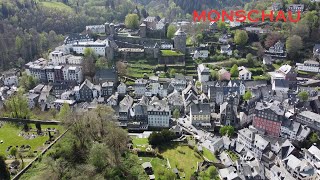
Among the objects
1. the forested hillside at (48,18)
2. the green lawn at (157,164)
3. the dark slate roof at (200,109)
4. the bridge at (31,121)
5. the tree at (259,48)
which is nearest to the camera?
the green lawn at (157,164)

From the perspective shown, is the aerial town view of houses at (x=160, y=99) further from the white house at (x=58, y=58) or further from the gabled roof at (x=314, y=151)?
the white house at (x=58, y=58)

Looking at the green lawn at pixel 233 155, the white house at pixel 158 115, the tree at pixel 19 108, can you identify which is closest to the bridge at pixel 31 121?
the tree at pixel 19 108

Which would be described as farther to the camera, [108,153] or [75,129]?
[75,129]

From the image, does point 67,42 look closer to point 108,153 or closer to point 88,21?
point 88,21

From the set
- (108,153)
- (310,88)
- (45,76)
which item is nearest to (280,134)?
(310,88)

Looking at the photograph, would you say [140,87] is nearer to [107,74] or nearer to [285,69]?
[107,74]

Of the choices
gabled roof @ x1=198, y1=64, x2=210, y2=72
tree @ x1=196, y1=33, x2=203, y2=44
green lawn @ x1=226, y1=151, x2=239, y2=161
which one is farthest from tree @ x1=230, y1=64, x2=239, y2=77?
green lawn @ x1=226, y1=151, x2=239, y2=161

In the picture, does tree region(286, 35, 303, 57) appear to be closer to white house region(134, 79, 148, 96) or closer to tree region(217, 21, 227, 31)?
tree region(217, 21, 227, 31)
